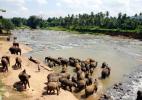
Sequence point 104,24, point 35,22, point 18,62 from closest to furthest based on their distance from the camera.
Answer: point 18,62 → point 104,24 → point 35,22

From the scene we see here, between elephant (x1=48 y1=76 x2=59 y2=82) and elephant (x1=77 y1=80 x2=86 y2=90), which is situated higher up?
elephant (x1=48 y1=76 x2=59 y2=82)

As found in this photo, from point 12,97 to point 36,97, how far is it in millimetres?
1942

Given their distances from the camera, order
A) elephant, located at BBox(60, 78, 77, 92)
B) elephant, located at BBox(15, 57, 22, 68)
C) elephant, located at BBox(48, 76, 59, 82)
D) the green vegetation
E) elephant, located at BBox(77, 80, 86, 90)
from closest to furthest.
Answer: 1. elephant, located at BBox(48, 76, 59, 82)
2. elephant, located at BBox(60, 78, 77, 92)
3. elephant, located at BBox(77, 80, 86, 90)
4. elephant, located at BBox(15, 57, 22, 68)
5. the green vegetation

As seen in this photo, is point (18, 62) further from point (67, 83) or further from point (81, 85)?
point (81, 85)

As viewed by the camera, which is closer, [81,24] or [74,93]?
[74,93]

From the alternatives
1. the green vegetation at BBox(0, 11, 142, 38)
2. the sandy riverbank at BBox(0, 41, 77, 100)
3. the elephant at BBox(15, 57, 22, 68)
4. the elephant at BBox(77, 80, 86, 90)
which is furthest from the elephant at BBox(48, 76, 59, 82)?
the green vegetation at BBox(0, 11, 142, 38)

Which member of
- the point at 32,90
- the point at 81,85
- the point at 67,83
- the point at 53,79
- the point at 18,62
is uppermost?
the point at 18,62

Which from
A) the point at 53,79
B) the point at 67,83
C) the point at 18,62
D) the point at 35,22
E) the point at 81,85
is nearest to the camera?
the point at 53,79

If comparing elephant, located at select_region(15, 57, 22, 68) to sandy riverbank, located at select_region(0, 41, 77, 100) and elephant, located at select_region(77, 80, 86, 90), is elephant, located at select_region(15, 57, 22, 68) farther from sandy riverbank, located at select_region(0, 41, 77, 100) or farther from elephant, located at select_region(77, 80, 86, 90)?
elephant, located at select_region(77, 80, 86, 90)

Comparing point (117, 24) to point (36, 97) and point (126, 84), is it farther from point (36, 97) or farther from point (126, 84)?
point (36, 97)

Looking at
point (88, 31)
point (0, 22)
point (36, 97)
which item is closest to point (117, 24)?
point (88, 31)

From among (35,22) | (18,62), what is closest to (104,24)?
(35,22)

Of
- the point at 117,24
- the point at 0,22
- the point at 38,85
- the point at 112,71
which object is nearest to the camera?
the point at 38,85

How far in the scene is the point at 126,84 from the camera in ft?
102
